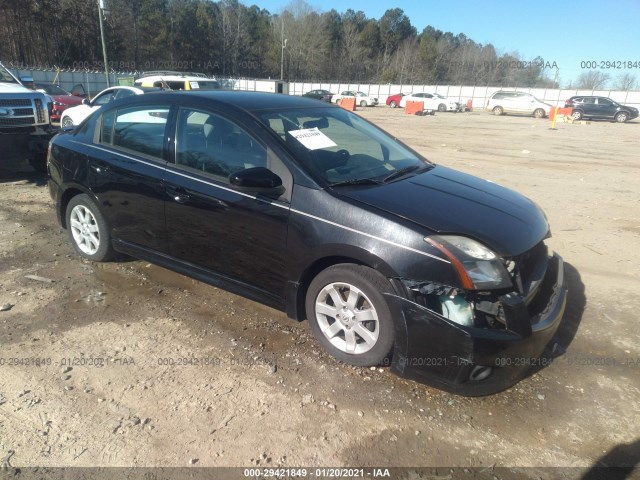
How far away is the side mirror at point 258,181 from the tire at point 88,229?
1.93 m

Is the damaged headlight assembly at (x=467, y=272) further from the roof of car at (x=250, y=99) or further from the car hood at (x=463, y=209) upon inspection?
the roof of car at (x=250, y=99)

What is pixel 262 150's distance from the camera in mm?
3279

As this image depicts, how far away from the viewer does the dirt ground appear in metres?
2.46

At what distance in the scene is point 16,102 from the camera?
7.79 m

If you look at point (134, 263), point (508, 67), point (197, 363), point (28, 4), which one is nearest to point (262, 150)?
point (197, 363)

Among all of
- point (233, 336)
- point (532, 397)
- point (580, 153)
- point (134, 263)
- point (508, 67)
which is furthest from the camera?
point (508, 67)

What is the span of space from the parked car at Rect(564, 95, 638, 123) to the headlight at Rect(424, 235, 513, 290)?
34633mm

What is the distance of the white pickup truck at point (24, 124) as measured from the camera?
7590 mm

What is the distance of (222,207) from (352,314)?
1.25 metres

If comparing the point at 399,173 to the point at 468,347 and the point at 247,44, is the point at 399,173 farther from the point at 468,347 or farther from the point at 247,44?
the point at 247,44

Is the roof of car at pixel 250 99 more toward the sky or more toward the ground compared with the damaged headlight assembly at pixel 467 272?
Answer: more toward the sky

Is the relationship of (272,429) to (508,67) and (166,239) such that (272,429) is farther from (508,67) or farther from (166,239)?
(508,67)

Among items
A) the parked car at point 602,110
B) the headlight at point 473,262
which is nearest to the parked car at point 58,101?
the headlight at point 473,262

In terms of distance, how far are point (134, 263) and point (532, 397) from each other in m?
3.84
